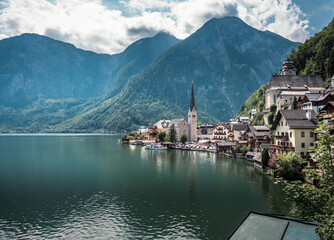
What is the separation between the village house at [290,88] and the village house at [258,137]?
13454 mm

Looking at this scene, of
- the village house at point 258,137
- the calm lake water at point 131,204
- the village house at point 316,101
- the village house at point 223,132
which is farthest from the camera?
the village house at point 223,132

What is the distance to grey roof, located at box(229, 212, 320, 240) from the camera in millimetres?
15781

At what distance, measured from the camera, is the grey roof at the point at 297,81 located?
328 ft

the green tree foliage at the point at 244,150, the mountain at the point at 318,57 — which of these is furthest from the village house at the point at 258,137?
the mountain at the point at 318,57

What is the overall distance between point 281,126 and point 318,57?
60248 mm

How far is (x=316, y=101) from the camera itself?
221 feet

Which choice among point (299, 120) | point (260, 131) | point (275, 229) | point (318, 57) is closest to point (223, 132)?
point (260, 131)

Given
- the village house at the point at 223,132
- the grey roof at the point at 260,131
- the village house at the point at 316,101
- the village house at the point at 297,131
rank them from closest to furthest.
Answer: the village house at the point at 297,131
the village house at the point at 316,101
the grey roof at the point at 260,131
the village house at the point at 223,132

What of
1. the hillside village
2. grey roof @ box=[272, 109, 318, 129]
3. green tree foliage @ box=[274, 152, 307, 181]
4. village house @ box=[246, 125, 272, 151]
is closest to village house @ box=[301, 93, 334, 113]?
the hillside village

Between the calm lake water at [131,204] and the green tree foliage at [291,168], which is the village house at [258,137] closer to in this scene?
the calm lake water at [131,204]

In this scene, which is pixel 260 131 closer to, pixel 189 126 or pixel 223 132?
pixel 223 132

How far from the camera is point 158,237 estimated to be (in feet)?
84.7

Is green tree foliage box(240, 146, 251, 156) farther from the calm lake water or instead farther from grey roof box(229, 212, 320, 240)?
grey roof box(229, 212, 320, 240)

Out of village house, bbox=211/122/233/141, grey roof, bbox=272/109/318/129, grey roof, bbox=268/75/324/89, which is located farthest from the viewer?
village house, bbox=211/122/233/141
